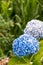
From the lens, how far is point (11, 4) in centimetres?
411

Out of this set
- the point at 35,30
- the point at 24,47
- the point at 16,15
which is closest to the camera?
the point at 24,47

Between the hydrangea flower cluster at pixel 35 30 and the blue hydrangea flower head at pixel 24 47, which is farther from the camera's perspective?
the hydrangea flower cluster at pixel 35 30

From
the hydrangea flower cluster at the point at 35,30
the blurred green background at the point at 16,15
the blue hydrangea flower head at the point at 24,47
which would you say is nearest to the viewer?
the blue hydrangea flower head at the point at 24,47

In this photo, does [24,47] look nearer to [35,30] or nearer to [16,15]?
[35,30]

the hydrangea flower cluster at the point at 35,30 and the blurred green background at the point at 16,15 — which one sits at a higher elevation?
the hydrangea flower cluster at the point at 35,30

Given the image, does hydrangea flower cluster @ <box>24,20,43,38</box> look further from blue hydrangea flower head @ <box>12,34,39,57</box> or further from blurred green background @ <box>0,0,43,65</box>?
blurred green background @ <box>0,0,43,65</box>

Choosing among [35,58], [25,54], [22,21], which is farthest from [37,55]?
[22,21]

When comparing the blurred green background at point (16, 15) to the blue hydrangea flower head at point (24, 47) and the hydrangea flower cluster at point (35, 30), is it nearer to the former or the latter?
the hydrangea flower cluster at point (35, 30)

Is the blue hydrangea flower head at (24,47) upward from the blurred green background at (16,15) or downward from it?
upward

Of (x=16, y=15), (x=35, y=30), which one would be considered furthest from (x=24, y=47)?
(x=16, y=15)

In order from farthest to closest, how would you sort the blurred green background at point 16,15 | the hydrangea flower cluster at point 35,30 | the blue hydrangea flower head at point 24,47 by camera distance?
1. the blurred green background at point 16,15
2. the hydrangea flower cluster at point 35,30
3. the blue hydrangea flower head at point 24,47

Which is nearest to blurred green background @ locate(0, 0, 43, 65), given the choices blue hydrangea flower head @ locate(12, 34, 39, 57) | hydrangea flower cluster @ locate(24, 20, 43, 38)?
hydrangea flower cluster @ locate(24, 20, 43, 38)

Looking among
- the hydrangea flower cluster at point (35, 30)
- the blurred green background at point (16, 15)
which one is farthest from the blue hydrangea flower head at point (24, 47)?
the blurred green background at point (16, 15)

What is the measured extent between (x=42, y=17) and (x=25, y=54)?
6.08ft
